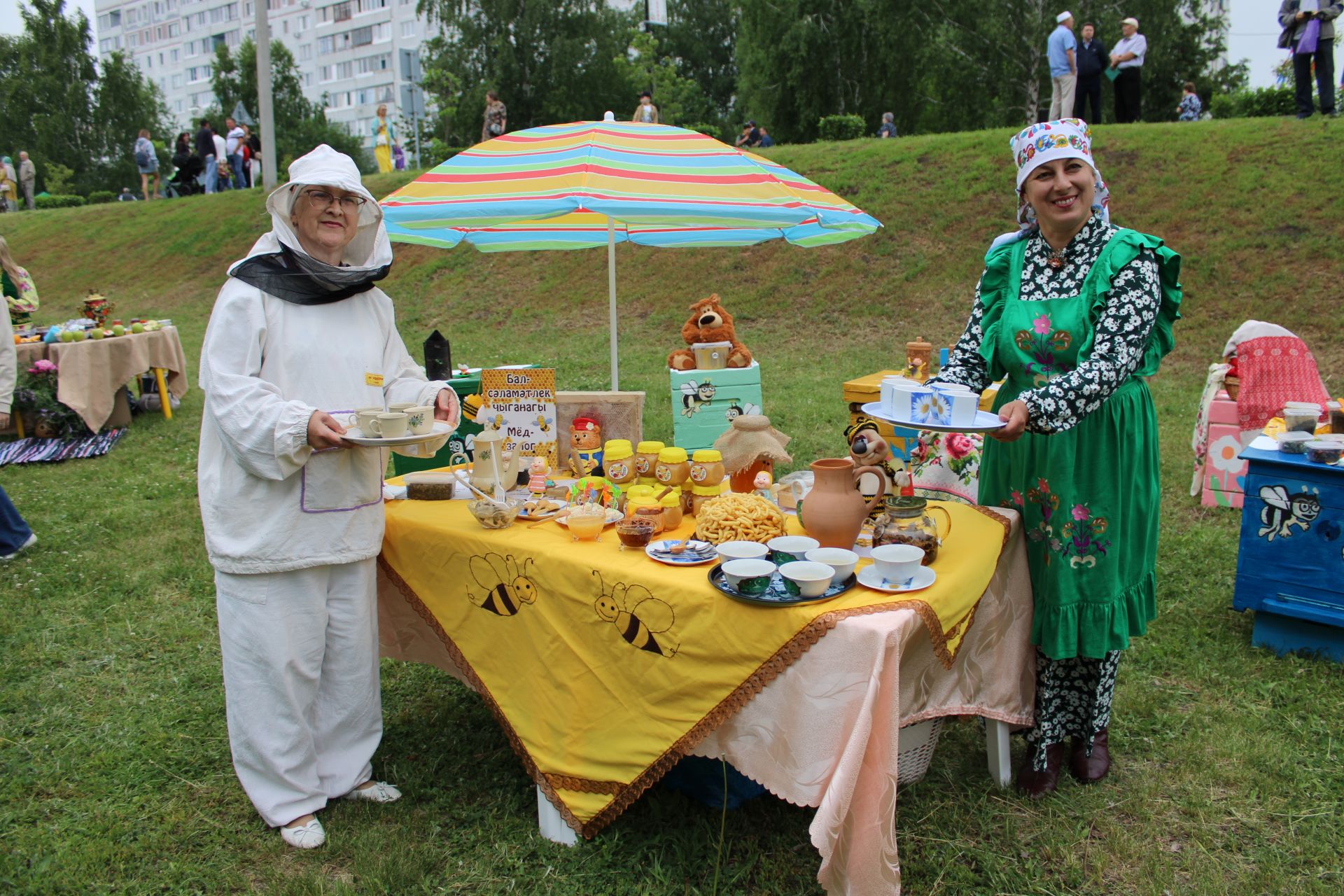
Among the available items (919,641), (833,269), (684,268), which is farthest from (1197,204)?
(919,641)

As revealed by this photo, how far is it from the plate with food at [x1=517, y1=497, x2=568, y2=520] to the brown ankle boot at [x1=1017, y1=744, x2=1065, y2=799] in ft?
5.81

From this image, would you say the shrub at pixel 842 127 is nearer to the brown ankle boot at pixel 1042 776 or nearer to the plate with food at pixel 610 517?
the plate with food at pixel 610 517

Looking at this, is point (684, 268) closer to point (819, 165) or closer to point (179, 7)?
point (819, 165)

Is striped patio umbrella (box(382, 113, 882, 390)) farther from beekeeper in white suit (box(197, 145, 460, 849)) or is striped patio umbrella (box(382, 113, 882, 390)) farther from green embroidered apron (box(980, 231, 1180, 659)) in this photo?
green embroidered apron (box(980, 231, 1180, 659))

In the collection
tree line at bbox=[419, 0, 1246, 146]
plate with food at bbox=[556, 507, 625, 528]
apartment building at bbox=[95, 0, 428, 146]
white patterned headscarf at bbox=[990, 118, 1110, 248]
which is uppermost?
apartment building at bbox=[95, 0, 428, 146]

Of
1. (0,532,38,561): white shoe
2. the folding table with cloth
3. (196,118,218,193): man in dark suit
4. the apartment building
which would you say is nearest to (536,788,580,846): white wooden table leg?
the folding table with cloth

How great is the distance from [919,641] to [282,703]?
1.90m

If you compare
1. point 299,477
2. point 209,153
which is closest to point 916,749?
point 299,477

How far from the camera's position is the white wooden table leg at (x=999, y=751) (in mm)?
2918

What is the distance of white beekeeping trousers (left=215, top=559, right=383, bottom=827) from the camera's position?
265 centimetres

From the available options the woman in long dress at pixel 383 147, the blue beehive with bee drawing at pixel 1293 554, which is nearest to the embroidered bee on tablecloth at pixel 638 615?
the blue beehive with bee drawing at pixel 1293 554

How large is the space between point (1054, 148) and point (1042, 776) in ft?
6.47

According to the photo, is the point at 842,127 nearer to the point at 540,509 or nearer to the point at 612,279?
the point at 612,279

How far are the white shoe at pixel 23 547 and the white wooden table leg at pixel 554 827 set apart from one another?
4555 millimetres
